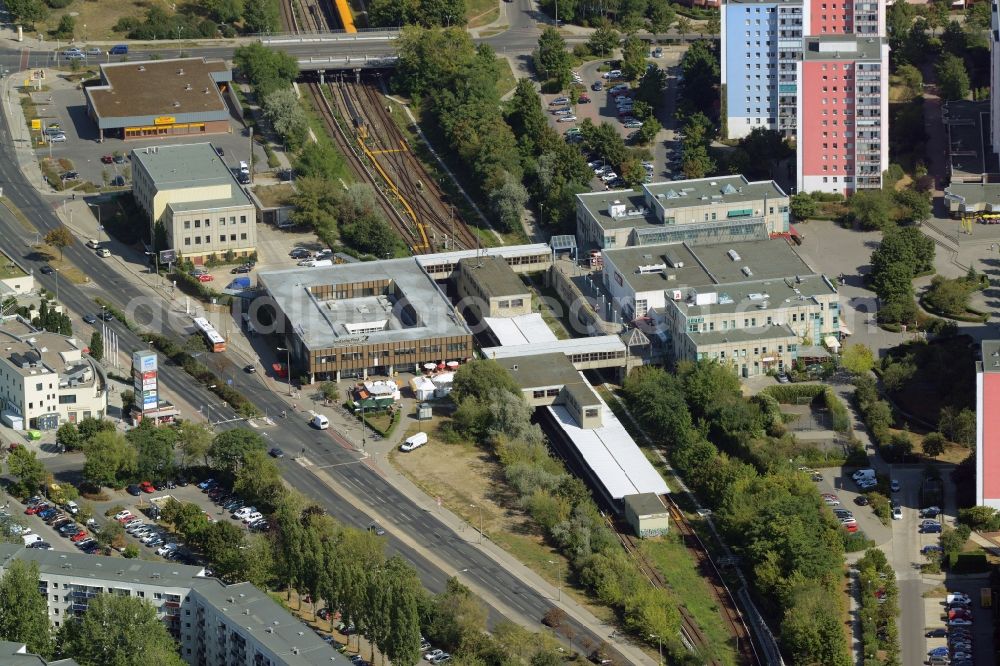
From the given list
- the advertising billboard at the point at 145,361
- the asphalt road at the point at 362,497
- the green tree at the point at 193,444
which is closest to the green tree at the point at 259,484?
the green tree at the point at 193,444

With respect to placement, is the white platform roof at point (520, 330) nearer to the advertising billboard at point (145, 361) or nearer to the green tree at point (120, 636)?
the advertising billboard at point (145, 361)

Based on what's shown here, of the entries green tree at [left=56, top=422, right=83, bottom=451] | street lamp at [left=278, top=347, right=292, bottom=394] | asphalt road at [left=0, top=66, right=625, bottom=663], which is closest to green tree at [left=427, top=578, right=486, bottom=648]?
asphalt road at [left=0, top=66, right=625, bottom=663]

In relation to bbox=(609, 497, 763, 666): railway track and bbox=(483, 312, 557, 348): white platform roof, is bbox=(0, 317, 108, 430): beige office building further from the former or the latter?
bbox=(609, 497, 763, 666): railway track

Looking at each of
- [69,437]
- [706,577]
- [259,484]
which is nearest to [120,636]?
[259,484]

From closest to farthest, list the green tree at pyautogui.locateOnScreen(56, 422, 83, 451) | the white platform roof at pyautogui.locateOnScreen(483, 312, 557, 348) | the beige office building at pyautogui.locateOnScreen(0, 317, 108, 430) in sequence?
the green tree at pyautogui.locateOnScreen(56, 422, 83, 451) < the beige office building at pyautogui.locateOnScreen(0, 317, 108, 430) < the white platform roof at pyautogui.locateOnScreen(483, 312, 557, 348)

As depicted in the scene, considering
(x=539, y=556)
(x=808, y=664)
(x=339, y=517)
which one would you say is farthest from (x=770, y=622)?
(x=339, y=517)

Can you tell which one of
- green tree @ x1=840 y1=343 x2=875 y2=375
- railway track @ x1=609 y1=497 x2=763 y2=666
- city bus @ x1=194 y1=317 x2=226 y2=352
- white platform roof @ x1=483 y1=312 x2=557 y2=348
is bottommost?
railway track @ x1=609 y1=497 x2=763 y2=666

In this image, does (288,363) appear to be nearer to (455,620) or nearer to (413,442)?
(413,442)
